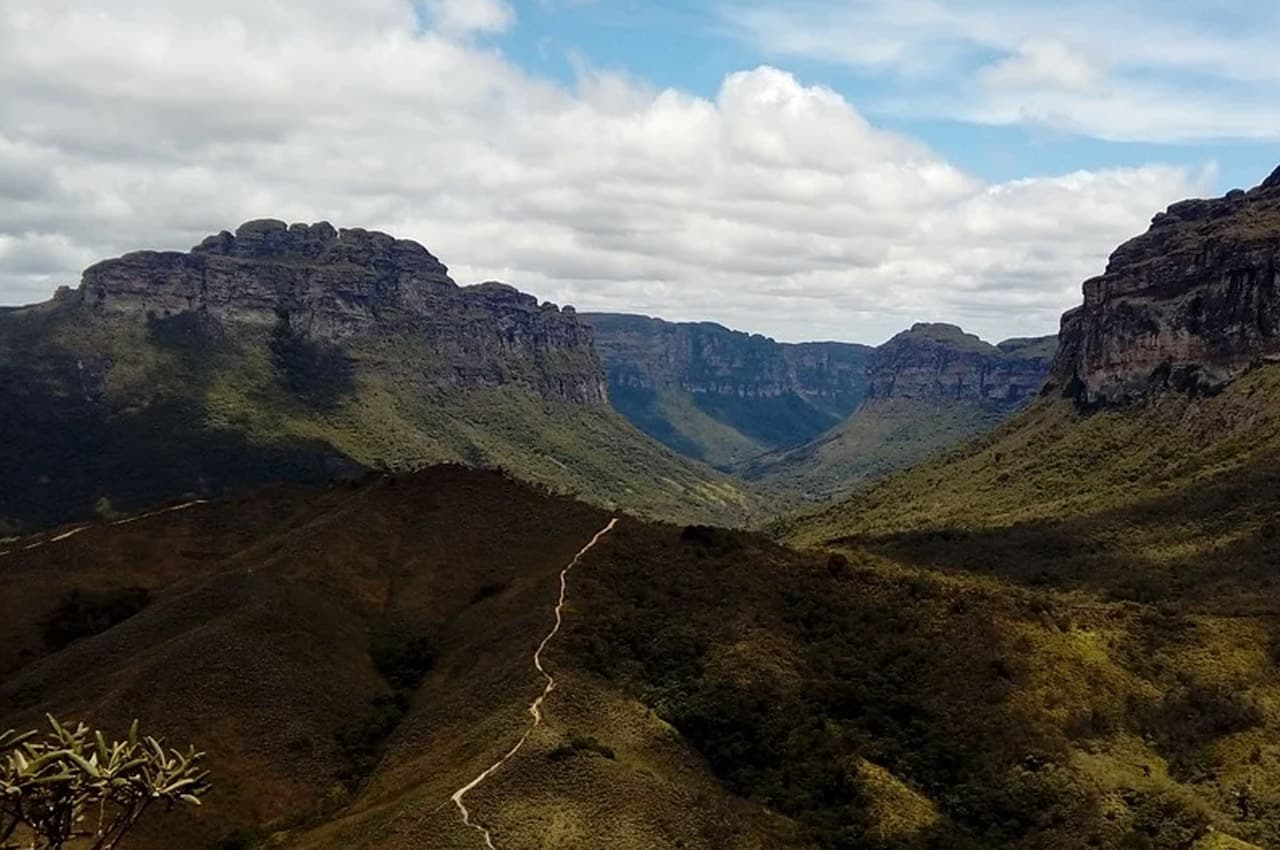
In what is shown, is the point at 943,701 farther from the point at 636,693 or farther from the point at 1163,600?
the point at 1163,600

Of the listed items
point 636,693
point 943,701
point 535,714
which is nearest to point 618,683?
point 636,693

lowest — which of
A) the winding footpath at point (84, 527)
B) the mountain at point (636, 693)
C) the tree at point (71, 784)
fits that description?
the mountain at point (636, 693)

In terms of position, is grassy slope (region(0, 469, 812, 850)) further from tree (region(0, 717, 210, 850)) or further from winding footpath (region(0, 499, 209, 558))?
tree (region(0, 717, 210, 850))

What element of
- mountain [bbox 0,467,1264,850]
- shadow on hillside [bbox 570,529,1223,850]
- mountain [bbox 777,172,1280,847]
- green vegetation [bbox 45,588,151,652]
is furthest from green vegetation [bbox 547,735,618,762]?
green vegetation [bbox 45,588,151,652]

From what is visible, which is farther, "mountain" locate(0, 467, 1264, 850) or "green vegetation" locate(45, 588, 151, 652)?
"green vegetation" locate(45, 588, 151, 652)

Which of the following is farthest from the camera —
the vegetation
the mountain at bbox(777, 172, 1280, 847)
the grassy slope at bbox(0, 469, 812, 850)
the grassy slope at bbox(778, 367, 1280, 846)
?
the mountain at bbox(777, 172, 1280, 847)

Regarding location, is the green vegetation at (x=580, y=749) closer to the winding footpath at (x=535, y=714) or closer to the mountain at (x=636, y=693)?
the mountain at (x=636, y=693)

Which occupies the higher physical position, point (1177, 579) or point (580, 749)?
point (1177, 579)

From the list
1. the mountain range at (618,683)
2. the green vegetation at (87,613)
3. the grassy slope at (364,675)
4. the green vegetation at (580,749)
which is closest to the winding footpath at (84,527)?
the mountain range at (618,683)
